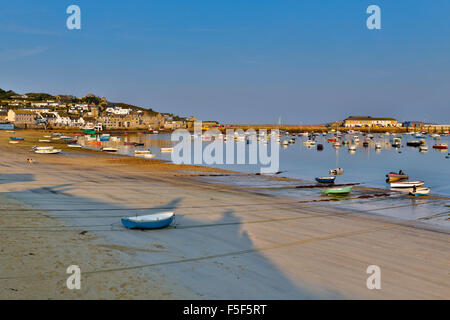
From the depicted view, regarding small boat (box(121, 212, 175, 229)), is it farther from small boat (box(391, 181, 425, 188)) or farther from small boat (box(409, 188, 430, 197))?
small boat (box(391, 181, 425, 188))

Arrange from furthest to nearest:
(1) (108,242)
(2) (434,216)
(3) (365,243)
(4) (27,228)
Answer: (2) (434,216), (3) (365,243), (4) (27,228), (1) (108,242)

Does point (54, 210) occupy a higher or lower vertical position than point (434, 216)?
higher

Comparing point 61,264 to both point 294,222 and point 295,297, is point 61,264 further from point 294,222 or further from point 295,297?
point 294,222

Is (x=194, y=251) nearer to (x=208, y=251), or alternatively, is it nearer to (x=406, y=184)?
(x=208, y=251)

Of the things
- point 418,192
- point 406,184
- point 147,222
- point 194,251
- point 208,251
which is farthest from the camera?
point 406,184

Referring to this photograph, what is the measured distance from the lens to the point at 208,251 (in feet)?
47.2

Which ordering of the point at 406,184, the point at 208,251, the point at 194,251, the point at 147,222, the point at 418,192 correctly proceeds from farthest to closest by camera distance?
the point at 406,184
the point at 418,192
the point at 147,222
the point at 208,251
the point at 194,251

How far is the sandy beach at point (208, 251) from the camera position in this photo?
1099 centimetres

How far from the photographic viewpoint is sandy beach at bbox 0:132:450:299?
36.1 feet

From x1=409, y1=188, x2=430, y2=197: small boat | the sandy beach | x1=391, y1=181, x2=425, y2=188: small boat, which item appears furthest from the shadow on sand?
x1=391, y1=181, x2=425, y2=188: small boat

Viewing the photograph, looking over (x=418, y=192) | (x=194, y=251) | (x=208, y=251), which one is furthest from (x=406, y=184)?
(x=194, y=251)
